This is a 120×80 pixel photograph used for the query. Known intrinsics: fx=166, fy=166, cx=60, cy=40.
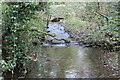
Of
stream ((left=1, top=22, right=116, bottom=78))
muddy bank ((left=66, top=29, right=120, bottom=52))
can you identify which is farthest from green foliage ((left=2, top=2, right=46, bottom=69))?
muddy bank ((left=66, top=29, right=120, bottom=52))

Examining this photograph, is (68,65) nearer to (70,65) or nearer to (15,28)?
(70,65)

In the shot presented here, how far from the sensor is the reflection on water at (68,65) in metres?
5.26

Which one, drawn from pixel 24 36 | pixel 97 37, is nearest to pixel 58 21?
pixel 97 37

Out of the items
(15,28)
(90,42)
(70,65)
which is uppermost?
(15,28)

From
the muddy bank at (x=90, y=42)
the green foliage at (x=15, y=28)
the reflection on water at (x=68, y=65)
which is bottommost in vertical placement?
the reflection on water at (x=68, y=65)

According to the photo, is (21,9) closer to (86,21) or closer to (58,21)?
(86,21)

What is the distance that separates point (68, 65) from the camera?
6.17 metres

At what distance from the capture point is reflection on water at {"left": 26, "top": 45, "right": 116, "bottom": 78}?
5.26 meters

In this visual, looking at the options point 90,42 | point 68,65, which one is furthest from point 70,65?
point 90,42

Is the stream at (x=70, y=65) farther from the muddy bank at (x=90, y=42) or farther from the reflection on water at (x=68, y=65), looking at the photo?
the muddy bank at (x=90, y=42)

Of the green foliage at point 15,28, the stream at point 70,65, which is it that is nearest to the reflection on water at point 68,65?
the stream at point 70,65

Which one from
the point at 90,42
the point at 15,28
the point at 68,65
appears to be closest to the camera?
the point at 15,28

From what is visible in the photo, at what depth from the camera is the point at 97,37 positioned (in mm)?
8570

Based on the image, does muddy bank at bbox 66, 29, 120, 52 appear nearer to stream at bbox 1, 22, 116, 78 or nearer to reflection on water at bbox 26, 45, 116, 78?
stream at bbox 1, 22, 116, 78
